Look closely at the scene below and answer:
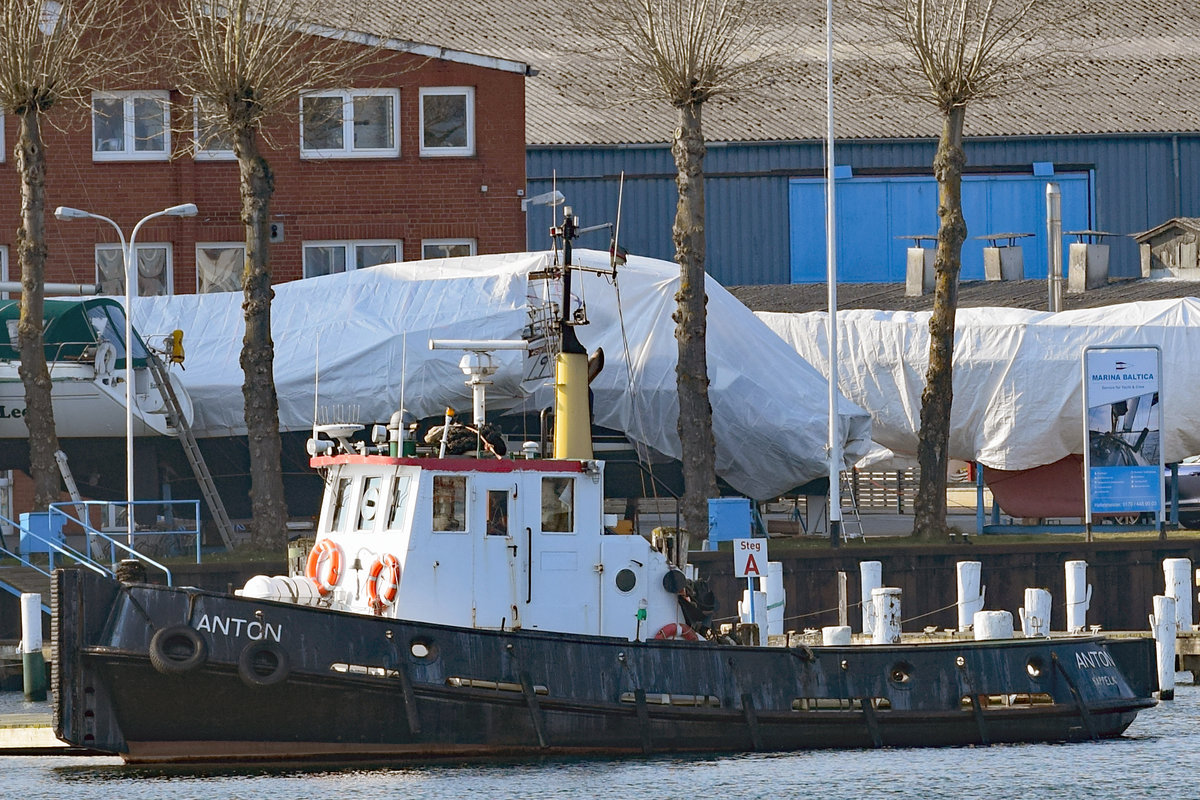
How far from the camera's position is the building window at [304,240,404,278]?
41.0m

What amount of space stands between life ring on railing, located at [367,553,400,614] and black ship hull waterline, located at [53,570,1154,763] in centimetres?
59

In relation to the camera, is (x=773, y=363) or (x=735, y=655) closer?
(x=735, y=655)

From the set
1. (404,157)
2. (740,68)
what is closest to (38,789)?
(740,68)

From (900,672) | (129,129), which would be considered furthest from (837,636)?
(129,129)

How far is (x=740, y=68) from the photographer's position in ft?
102

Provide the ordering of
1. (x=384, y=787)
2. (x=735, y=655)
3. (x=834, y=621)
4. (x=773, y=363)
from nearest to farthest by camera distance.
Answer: (x=384, y=787) → (x=735, y=655) → (x=834, y=621) → (x=773, y=363)

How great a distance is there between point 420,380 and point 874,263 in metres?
21.9

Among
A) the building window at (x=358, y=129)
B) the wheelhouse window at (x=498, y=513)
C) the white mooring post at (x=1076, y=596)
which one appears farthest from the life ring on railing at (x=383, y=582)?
the building window at (x=358, y=129)

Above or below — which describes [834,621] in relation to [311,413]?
below

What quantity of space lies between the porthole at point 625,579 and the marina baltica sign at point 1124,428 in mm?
12671

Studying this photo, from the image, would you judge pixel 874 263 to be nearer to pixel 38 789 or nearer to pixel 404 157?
pixel 404 157

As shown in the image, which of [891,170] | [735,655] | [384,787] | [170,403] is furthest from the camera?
[891,170]

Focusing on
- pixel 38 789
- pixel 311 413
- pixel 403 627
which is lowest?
pixel 38 789

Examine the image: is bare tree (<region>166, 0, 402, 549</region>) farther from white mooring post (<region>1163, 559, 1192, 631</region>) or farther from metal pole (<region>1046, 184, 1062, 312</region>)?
Answer: metal pole (<region>1046, 184, 1062, 312</region>)
